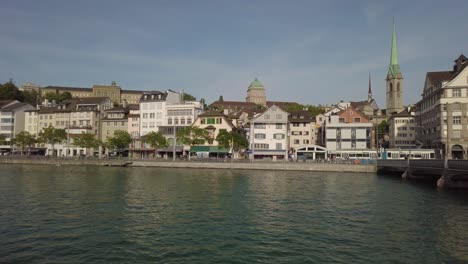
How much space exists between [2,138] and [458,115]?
12219cm

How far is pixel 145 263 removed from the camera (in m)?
16.4

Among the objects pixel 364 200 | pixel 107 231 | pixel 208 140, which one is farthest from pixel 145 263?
pixel 208 140

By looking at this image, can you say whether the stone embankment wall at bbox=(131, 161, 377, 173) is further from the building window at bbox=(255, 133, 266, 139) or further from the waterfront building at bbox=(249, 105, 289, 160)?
the building window at bbox=(255, 133, 266, 139)

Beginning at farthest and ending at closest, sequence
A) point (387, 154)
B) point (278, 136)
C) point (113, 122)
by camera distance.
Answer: point (113, 122), point (278, 136), point (387, 154)

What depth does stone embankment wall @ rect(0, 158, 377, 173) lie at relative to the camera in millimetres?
68938

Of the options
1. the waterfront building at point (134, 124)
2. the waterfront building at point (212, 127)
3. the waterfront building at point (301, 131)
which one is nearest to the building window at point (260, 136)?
the waterfront building at point (212, 127)

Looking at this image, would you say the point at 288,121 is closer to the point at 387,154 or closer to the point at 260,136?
the point at 260,136

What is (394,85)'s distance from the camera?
166875mm

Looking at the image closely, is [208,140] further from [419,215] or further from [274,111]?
[419,215]

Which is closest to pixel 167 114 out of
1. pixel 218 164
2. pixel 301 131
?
pixel 218 164

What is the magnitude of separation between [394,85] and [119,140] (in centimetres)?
13097

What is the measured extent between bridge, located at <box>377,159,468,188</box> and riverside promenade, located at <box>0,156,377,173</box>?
4.27 metres

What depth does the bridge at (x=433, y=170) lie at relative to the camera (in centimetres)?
4272

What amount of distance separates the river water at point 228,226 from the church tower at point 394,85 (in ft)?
454
